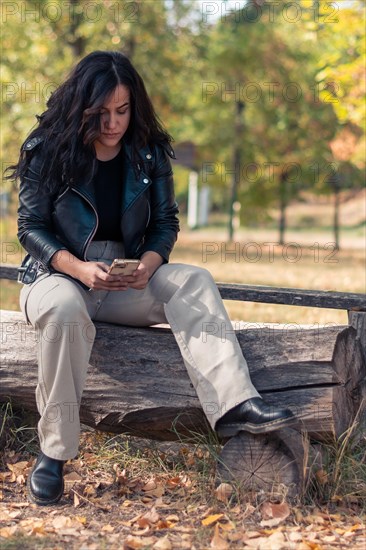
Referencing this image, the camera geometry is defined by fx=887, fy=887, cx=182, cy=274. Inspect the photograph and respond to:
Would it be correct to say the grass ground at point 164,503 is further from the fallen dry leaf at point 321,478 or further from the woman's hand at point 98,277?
the woman's hand at point 98,277

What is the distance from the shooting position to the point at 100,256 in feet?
13.6

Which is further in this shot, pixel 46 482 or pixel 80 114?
pixel 80 114

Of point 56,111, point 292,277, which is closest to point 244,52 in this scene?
point 292,277

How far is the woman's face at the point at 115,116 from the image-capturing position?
3977mm

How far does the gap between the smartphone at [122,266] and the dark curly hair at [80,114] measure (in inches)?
20.8

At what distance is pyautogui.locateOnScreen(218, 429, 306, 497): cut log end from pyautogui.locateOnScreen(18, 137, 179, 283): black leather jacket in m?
0.97

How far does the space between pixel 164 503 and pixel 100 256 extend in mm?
1163

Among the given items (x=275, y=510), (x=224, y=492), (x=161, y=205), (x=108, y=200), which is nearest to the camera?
(x=275, y=510)

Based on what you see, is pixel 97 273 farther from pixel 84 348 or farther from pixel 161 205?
pixel 161 205

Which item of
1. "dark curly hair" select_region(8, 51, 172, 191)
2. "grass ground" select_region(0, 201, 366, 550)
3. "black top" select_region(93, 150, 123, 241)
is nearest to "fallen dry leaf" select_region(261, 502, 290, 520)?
"grass ground" select_region(0, 201, 366, 550)

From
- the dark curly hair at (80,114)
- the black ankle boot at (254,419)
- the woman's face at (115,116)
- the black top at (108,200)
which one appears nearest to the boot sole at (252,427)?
the black ankle boot at (254,419)

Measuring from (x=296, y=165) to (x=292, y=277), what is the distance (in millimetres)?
8276

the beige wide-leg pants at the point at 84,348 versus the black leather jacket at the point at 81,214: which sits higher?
the black leather jacket at the point at 81,214

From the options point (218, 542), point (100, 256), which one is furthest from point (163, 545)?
point (100, 256)
